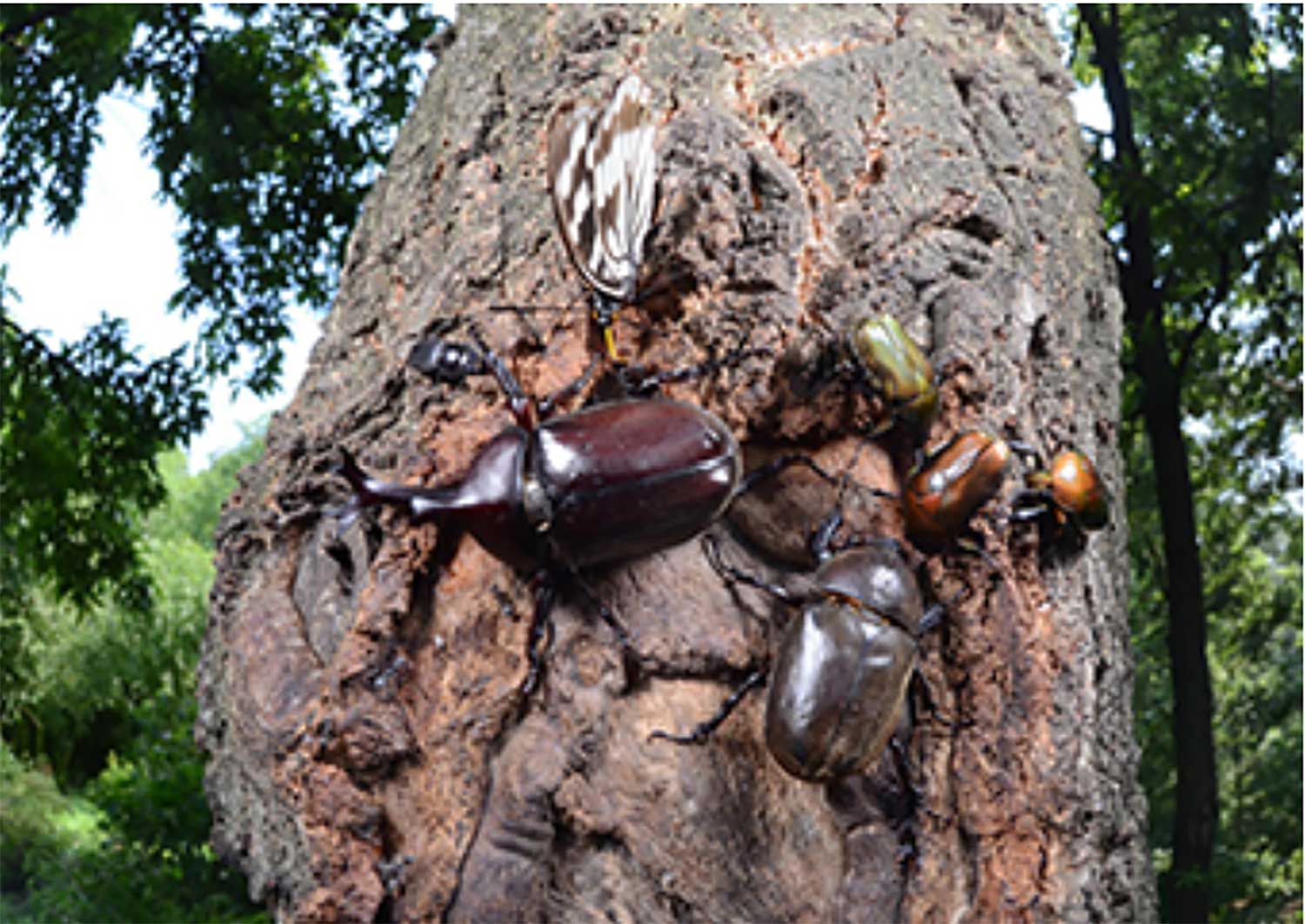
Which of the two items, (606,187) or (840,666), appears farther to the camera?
(606,187)

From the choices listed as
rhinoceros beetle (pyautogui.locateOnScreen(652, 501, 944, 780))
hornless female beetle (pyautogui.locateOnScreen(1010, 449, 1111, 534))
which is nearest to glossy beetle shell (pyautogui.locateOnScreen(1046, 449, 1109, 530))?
hornless female beetle (pyautogui.locateOnScreen(1010, 449, 1111, 534))

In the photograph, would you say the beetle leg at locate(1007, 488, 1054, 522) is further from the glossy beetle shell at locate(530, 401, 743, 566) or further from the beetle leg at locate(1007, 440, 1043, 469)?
the glossy beetle shell at locate(530, 401, 743, 566)

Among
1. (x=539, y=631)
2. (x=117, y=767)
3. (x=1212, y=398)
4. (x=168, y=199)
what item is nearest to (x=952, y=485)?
(x=539, y=631)

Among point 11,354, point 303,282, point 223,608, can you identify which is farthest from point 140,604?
point 223,608

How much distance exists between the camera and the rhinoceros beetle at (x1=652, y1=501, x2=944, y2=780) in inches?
58.5

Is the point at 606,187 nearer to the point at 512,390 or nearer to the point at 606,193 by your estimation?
the point at 606,193

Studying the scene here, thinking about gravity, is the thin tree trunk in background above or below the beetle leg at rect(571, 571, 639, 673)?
above

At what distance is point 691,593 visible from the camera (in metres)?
1.63

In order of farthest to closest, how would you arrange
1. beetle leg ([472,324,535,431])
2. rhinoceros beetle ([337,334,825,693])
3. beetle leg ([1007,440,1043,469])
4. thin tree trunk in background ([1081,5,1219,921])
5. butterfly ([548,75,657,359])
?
1. thin tree trunk in background ([1081,5,1219,921])
2. beetle leg ([1007,440,1043,469])
3. butterfly ([548,75,657,359])
4. beetle leg ([472,324,535,431])
5. rhinoceros beetle ([337,334,825,693])

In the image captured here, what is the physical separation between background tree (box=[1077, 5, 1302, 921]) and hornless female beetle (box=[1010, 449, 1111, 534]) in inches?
185

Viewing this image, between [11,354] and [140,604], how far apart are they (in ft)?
3.93

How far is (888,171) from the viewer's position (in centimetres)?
202

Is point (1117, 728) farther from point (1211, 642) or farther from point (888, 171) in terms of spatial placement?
point (1211, 642)

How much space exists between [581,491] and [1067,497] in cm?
71
